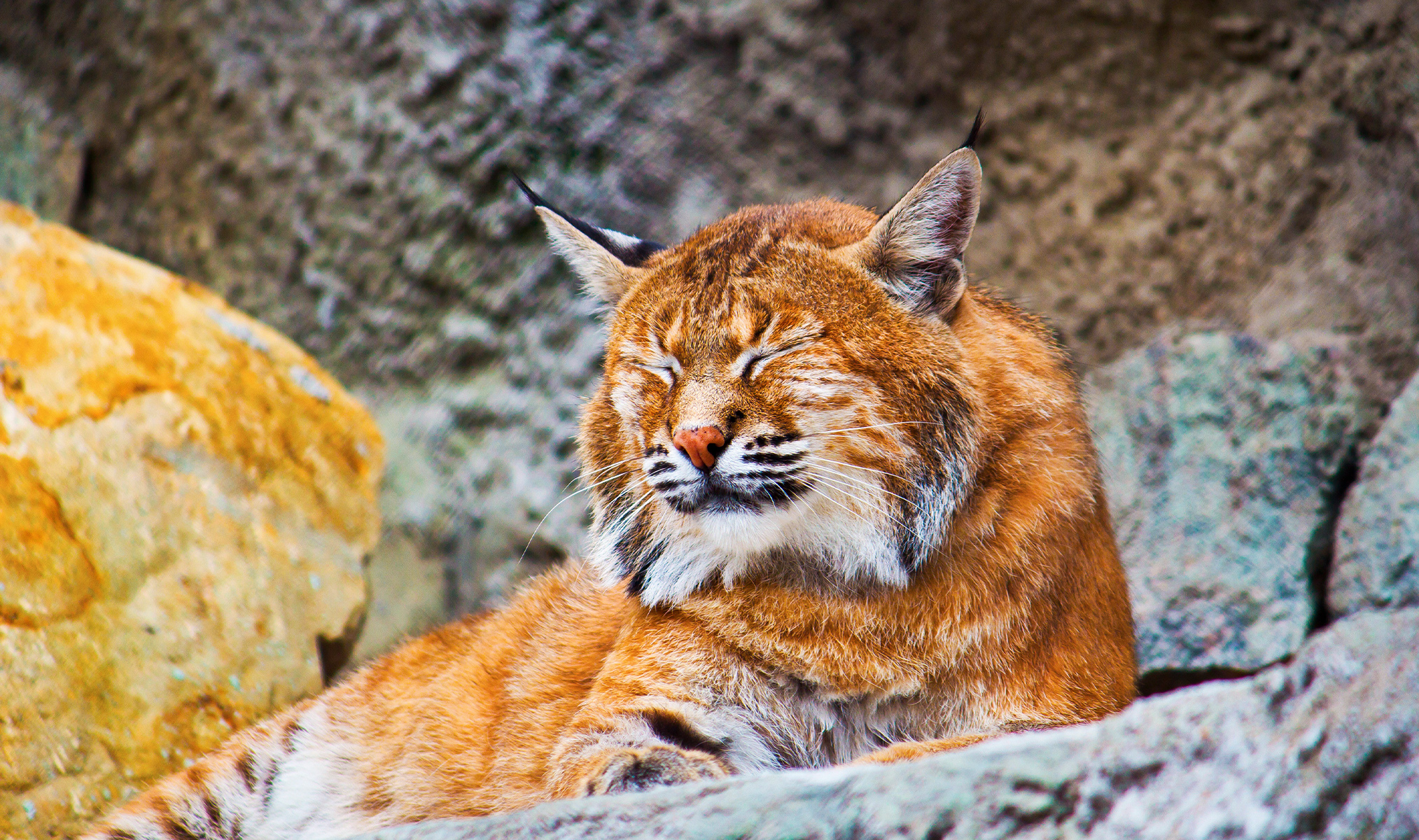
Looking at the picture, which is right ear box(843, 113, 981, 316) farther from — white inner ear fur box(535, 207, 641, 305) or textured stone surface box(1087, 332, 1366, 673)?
textured stone surface box(1087, 332, 1366, 673)

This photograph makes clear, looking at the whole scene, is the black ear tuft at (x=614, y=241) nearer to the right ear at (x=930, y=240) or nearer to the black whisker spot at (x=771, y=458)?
the right ear at (x=930, y=240)

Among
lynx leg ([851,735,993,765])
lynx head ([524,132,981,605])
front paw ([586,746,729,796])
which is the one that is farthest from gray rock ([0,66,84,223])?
lynx leg ([851,735,993,765])

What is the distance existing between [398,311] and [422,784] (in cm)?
338

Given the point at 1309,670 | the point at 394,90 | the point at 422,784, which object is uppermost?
the point at 394,90

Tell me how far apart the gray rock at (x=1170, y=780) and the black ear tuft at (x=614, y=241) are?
6.21 feet

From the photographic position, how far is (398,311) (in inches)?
263

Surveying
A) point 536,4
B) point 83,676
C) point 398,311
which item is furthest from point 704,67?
point 83,676

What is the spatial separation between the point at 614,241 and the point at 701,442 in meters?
1.07

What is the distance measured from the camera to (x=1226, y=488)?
541cm

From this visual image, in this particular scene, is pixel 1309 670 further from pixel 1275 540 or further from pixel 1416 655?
pixel 1275 540

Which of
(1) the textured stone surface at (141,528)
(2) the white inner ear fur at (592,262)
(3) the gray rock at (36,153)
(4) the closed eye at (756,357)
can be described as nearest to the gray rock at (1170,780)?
(4) the closed eye at (756,357)

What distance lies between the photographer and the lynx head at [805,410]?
3.12 m

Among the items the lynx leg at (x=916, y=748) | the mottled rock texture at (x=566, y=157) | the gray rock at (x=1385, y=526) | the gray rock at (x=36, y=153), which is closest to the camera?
the lynx leg at (x=916, y=748)

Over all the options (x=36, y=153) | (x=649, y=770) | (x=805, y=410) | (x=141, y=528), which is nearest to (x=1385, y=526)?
(x=805, y=410)
